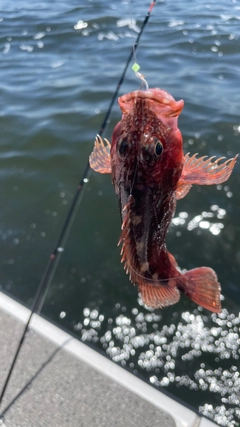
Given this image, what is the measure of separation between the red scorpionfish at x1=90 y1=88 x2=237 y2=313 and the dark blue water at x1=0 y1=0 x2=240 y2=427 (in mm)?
1801

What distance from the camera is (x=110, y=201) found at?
17.7 feet

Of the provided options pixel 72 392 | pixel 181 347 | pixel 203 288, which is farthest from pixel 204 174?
pixel 181 347

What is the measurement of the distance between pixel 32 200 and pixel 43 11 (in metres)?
8.64

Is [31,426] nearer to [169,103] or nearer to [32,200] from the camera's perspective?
[169,103]

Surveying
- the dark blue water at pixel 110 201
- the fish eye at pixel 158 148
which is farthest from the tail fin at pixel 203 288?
the dark blue water at pixel 110 201

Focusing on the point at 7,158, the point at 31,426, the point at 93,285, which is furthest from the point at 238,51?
the point at 31,426

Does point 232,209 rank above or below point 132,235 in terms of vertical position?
below

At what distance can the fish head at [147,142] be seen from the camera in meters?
1.87

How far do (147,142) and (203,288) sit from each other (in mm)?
929

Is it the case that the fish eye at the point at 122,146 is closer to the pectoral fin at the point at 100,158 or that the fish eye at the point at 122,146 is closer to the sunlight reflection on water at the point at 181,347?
the pectoral fin at the point at 100,158

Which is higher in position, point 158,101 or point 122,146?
point 158,101

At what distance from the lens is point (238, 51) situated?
867 centimetres

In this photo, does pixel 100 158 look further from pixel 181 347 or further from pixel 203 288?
pixel 181 347

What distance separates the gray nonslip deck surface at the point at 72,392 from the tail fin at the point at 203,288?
39.7 inches
